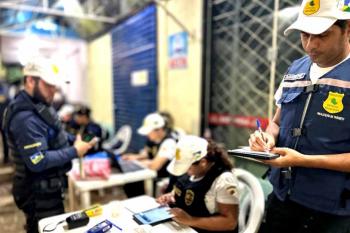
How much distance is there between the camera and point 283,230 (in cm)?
123

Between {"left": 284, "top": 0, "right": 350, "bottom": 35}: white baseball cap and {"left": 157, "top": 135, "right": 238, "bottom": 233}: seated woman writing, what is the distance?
0.82 metres

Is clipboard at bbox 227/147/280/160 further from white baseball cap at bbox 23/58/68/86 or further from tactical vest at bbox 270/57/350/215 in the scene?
white baseball cap at bbox 23/58/68/86

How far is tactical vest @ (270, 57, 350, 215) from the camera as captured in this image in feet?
3.25

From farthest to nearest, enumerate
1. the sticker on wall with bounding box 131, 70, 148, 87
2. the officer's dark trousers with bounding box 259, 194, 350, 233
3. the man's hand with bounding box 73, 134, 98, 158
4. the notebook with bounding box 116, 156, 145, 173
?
the sticker on wall with bounding box 131, 70, 148, 87, the notebook with bounding box 116, 156, 145, 173, the man's hand with bounding box 73, 134, 98, 158, the officer's dark trousers with bounding box 259, 194, 350, 233

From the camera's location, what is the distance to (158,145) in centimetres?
280

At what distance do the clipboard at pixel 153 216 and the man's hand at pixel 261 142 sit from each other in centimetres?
63

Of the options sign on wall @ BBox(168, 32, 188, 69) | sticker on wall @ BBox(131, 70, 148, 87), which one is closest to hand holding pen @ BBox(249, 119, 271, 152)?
sign on wall @ BBox(168, 32, 188, 69)

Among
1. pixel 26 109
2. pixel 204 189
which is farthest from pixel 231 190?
pixel 26 109

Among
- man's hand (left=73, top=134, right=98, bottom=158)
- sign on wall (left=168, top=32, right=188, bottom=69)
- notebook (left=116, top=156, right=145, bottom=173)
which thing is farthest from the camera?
sign on wall (left=168, top=32, right=188, bottom=69)

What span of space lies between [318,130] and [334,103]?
12 centimetres

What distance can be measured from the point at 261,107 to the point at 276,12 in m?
0.79

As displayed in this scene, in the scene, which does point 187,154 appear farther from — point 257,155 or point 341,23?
point 341,23

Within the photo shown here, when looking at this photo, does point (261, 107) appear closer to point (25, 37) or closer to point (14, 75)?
point (25, 37)

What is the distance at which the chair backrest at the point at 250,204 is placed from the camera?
145cm
